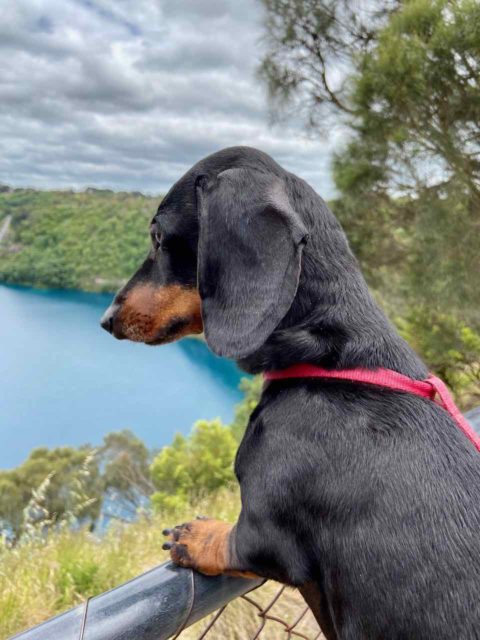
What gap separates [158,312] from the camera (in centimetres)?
165

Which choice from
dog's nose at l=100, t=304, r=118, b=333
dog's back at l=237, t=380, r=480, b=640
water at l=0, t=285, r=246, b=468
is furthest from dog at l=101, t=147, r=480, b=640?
water at l=0, t=285, r=246, b=468

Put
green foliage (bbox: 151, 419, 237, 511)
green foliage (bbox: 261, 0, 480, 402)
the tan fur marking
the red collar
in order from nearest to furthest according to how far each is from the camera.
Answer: the red collar
the tan fur marking
green foliage (bbox: 261, 0, 480, 402)
green foliage (bbox: 151, 419, 237, 511)

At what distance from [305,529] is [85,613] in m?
0.54

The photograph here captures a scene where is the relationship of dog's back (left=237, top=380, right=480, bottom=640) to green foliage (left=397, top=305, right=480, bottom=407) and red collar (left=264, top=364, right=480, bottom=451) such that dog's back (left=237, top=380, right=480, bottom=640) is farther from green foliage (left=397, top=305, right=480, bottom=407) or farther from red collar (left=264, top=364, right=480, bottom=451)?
green foliage (left=397, top=305, right=480, bottom=407)

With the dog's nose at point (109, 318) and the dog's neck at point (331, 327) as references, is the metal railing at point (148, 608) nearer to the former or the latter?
the dog's neck at point (331, 327)

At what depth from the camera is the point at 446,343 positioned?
9.55 metres

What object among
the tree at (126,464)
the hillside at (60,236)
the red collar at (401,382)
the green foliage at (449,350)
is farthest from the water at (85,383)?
the red collar at (401,382)

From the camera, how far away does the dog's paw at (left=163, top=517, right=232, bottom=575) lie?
3.57 ft

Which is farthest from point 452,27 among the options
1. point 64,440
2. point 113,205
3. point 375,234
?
point 113,205

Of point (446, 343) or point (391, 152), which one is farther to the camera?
point (446, 343)

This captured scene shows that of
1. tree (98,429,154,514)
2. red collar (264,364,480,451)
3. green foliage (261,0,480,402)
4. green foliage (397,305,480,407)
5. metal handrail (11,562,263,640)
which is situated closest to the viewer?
metal handrail (11,562,263,640)

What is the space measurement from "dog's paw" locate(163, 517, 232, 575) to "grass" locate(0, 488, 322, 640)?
1497 mm

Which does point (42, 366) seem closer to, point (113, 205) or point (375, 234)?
point (113, 205)

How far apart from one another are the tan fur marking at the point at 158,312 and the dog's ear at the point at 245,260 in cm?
25
